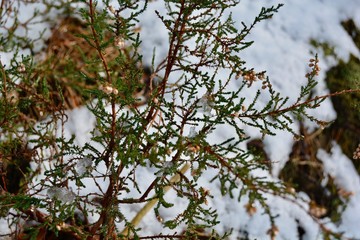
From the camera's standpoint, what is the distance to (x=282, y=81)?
10.5 ft

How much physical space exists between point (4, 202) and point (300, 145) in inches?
73.7

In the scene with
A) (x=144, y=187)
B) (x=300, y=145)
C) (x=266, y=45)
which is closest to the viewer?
(x=144, y=187)

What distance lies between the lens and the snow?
8.30ft

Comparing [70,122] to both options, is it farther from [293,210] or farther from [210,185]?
[293,210]

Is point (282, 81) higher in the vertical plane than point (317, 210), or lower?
higher

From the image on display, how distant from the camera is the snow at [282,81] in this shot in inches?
99.6

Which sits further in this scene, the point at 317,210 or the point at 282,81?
the point at 282,81

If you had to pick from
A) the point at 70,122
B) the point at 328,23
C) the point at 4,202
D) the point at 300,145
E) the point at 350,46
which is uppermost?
the point at 328,23

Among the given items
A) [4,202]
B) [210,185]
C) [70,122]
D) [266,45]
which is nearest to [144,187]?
[210,185]

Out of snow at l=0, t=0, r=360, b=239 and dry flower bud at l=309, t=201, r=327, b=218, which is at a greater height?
snow at l=0, t=0, r=360, b=239

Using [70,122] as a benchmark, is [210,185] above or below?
below

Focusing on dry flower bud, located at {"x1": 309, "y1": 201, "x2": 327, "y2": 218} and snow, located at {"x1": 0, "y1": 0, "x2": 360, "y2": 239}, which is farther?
dry flower bud, located at {"x1": 309, "y1": 201, "x2": 327, "y2": 218}

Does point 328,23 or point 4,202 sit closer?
point 4,202

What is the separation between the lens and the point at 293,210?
8.89 ft
